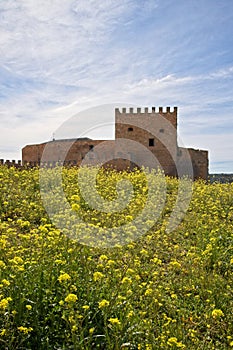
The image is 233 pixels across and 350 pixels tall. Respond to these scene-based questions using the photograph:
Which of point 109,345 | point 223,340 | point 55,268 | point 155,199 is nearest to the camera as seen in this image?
point 109,345

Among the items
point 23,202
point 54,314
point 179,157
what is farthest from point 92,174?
point 179,157

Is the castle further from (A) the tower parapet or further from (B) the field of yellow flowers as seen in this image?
(B) the field of yellow flowers

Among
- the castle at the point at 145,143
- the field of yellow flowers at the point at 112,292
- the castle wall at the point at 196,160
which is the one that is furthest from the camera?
the castle wall at the point at 196,160

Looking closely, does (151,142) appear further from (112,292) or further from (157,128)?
(112,292)

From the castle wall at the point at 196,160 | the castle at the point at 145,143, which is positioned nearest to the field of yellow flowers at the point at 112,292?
the castle at the point at 145,143

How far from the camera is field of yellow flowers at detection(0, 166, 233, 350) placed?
3.12 meters

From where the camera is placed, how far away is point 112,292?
3.75 metres

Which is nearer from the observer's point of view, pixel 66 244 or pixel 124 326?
pixel 124 326

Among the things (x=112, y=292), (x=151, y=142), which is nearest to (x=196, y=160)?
(x=151, y=142)

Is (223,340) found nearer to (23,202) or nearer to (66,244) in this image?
(66,244)

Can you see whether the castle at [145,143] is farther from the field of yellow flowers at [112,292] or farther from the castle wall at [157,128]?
the field of yellow flowers at [112,292]

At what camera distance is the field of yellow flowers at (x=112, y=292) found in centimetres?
312

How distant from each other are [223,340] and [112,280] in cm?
142

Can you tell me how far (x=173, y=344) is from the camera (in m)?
3.16
